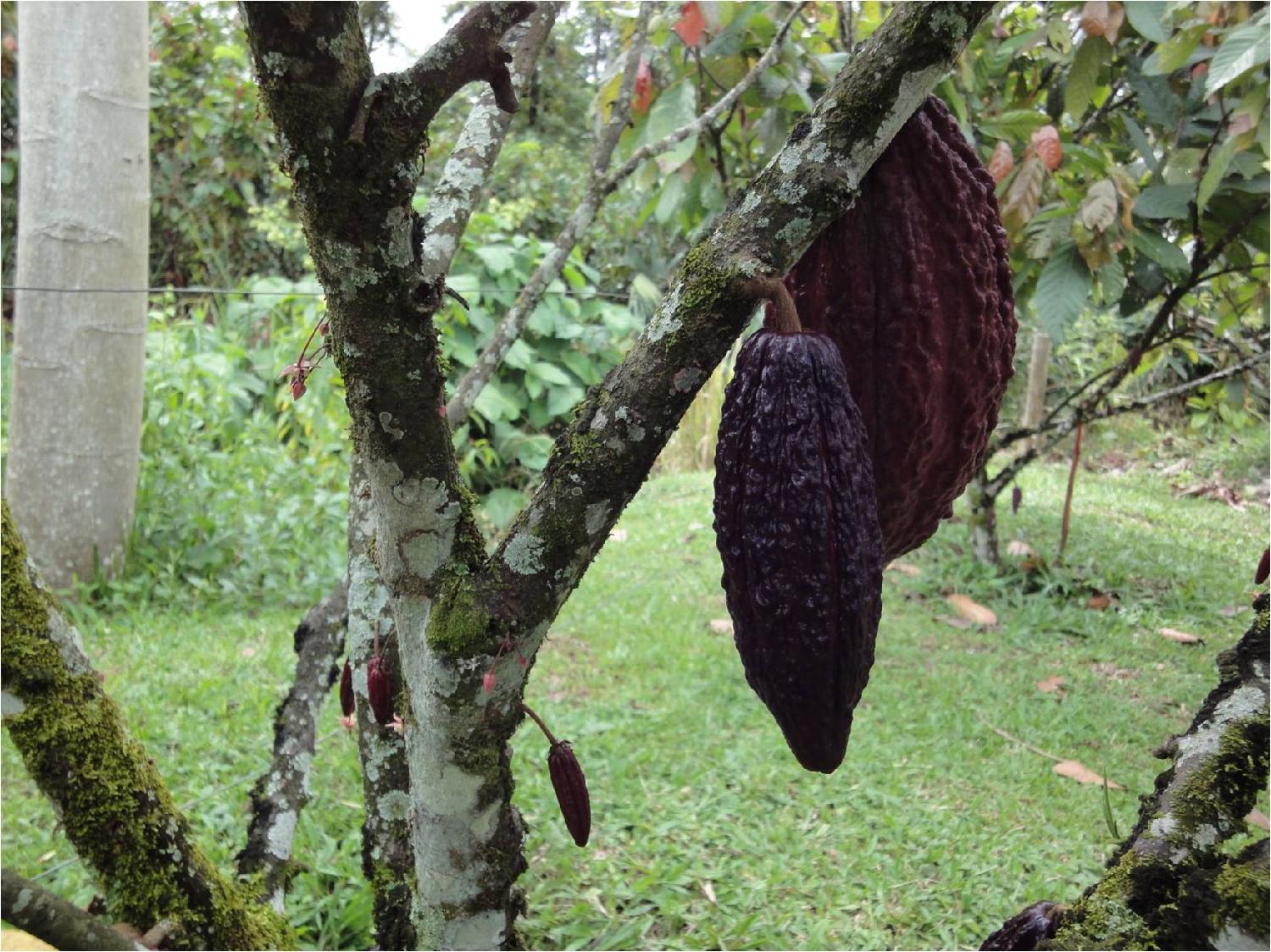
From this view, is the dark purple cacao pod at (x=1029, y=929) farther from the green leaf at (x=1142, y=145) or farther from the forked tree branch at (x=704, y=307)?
the green leaf at (x=1142, y=145)

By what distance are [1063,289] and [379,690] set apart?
1.93m

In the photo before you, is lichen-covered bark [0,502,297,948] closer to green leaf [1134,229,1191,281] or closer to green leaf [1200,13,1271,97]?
green leaf [1200,13,1271,97]

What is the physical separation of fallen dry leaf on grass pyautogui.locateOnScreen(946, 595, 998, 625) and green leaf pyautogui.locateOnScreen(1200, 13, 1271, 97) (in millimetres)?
2065

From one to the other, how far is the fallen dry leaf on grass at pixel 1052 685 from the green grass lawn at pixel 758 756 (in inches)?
0.8

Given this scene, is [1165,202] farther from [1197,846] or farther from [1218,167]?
[1197,846]

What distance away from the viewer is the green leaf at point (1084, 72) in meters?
2.31

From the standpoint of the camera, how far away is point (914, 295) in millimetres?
752

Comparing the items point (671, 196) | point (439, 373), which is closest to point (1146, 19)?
point (671, 196)

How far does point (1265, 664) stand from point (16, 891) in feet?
3.62

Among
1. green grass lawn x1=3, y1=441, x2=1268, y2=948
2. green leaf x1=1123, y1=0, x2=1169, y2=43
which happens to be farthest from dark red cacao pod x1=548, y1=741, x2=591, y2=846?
green leaf x1=1123, y1=0, x2=1169, y2=43

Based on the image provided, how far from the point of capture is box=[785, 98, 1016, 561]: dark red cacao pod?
760 millimetres

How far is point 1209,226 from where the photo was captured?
2.83 meters

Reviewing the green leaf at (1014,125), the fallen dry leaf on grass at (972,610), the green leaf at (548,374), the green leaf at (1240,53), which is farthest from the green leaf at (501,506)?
the green leaf at (1240,53)

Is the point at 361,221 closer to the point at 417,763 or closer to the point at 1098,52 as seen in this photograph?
the point at 417,763
